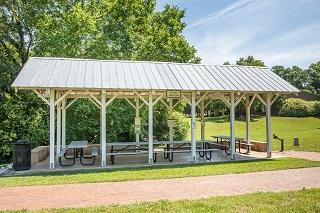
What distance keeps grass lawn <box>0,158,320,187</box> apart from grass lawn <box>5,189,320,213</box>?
276 centimetres

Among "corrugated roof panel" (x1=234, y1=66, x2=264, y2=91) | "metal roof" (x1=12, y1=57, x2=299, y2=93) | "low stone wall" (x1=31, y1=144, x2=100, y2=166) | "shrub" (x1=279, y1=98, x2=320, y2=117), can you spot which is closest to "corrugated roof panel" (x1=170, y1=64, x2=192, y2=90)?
"metal roof" (x1=12, y1=57, x2=299, y2=93)

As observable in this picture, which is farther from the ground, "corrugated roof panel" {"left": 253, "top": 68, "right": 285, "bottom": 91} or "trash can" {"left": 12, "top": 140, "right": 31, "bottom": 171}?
"corrugated roof panel" {"left": 253, "top": 68, "right": 285, "bottom": 91}

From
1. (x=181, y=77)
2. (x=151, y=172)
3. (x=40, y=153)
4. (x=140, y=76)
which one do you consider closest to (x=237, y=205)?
(x=151, y=172)

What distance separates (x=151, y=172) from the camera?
1030 cm

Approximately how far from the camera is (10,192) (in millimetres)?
7848

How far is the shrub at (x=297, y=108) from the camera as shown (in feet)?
149

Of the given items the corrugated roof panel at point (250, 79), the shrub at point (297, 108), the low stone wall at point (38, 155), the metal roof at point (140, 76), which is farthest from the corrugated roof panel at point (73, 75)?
the shrub at point (297, 108)

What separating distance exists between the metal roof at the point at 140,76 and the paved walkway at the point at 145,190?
152 inches

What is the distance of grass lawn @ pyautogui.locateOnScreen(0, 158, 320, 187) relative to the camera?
910 centimetres

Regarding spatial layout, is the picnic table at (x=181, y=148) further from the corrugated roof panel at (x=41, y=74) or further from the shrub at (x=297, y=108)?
the shrub at (x=297, y=108)

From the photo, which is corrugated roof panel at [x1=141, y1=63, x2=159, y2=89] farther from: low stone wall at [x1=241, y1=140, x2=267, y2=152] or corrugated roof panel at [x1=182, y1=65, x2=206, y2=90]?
low stone wall at [x1=241, y1=140, x2=267, y2=152]

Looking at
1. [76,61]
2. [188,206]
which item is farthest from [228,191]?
[76,61]

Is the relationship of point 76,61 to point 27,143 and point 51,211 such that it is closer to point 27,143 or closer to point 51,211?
point 27,143

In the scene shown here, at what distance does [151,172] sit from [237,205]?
4.21m
